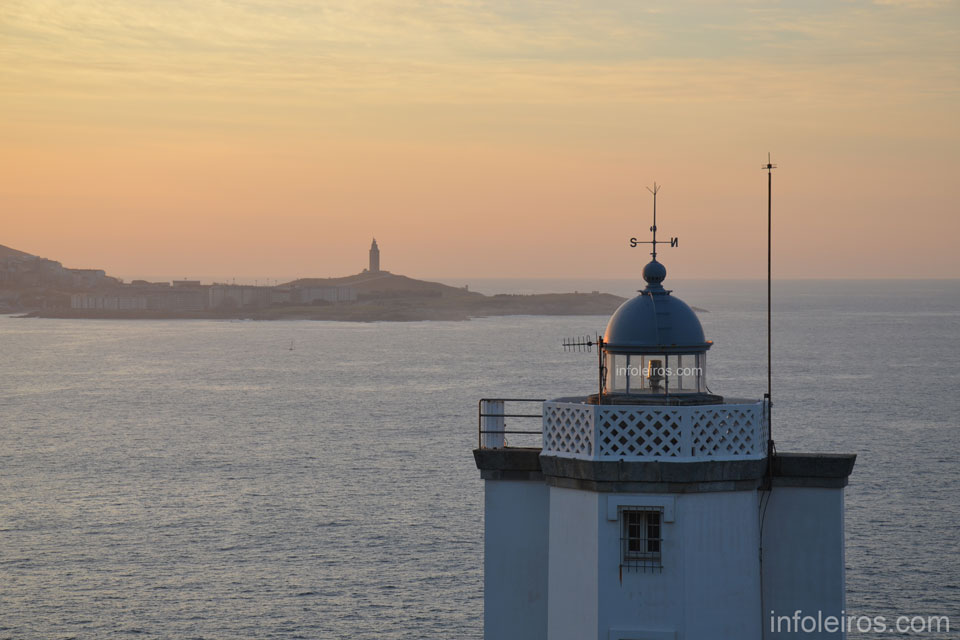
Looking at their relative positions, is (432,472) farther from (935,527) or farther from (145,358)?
(145,358)

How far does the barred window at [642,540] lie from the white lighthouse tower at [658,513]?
0.04 ft

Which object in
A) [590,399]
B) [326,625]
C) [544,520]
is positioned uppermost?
[590,399]

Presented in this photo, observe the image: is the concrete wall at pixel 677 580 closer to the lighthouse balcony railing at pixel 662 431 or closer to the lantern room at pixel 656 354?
the lighthouse balcony railing at pixel 662 431

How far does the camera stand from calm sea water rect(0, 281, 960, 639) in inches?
1858

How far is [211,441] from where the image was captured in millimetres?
94438

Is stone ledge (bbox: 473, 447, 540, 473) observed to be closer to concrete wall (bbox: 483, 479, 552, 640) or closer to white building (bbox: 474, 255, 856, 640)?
white building (bbox: 474, 255, 856, 640)

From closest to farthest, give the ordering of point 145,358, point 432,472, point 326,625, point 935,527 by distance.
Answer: point 326,625 < point 935,527 < point 432,472 < point 145,358

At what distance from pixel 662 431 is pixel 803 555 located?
2247 mm

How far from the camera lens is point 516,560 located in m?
12.2

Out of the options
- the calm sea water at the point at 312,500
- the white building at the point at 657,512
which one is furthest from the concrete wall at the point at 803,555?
the calm sea water at the point at 312,500

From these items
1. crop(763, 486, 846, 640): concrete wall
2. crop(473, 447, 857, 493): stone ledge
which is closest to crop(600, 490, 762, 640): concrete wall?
crop(473, 447, 857, 493): stone ledge

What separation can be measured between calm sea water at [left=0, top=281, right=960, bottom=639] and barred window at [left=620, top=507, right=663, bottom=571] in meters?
33.1

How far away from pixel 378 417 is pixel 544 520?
309ft

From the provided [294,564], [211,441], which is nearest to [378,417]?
[211,441]
